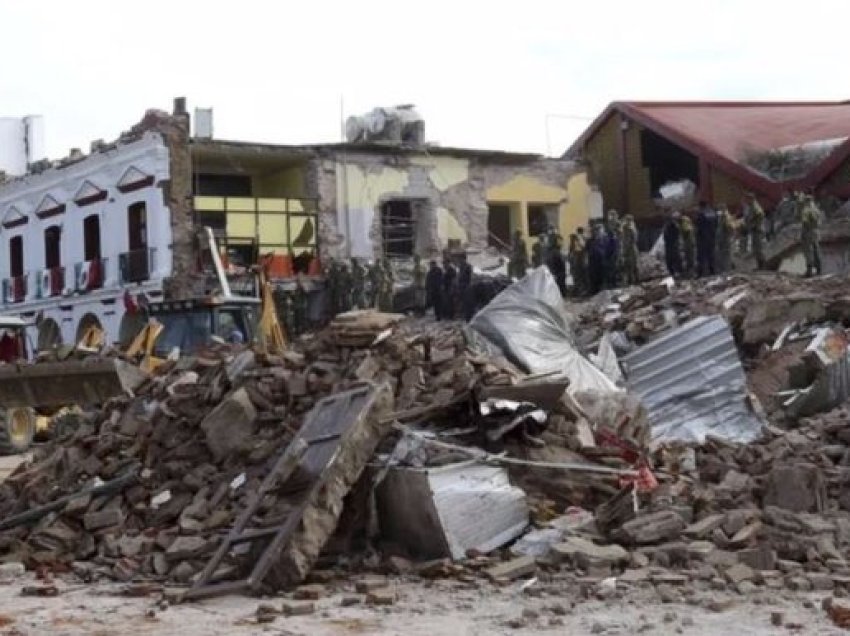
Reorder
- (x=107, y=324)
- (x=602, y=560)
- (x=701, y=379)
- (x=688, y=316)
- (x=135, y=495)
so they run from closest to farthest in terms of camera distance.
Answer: (x=602, y=560) < (x=135, y=495) < (x=701, y=379) < (x=688, y=316) < (x=107, y=324)

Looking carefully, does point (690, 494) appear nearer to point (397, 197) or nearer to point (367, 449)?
point (367, 449)

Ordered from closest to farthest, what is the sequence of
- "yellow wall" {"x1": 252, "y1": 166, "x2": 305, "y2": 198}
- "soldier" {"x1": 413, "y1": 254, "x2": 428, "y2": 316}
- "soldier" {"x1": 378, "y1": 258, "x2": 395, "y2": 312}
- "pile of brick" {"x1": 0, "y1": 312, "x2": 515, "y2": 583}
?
"pile of brick" {"x1": 0, "y1": 312, "x2": 515, "y2": 583} → "soldier" {"x1": 413, "y1": 254, "x2": 428, "y2": 316} → "soldier" {"x1": 378, "y1": 258, "x2": 395, "y2": 312} → "yellow wall" {"x1": 252, "y1": 166, "x2": 305, "y2": 198}

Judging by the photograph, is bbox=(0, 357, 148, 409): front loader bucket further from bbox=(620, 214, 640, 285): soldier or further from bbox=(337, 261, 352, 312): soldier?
bbox=(337, 261, 352, 312): soldier

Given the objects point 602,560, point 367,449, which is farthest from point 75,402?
point 602,560

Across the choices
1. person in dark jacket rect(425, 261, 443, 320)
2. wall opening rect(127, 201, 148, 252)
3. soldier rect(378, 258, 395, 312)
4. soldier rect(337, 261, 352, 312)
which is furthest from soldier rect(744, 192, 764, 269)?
wall opening rect(127, 201, 148, 252)

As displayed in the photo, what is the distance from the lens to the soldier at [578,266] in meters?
26.4

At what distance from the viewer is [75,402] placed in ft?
67.3

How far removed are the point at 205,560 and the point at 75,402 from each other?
453 inches

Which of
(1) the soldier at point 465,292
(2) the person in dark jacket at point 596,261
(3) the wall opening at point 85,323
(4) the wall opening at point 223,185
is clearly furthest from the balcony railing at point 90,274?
(2) the person in dark jacket at point 596,261

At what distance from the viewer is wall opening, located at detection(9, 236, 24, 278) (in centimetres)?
4025

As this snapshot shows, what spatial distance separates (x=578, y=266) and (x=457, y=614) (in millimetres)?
18931

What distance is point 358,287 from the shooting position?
31.8 m

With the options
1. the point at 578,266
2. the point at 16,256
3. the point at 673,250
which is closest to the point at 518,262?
the point at 578,266

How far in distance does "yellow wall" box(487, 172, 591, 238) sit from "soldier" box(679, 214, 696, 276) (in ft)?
41.2
